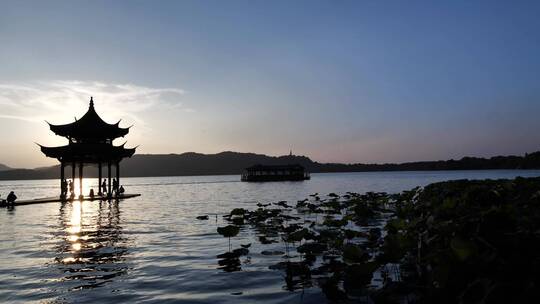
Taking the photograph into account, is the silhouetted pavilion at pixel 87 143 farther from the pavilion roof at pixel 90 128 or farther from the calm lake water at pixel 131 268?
the calm lake water at pixel 131 268

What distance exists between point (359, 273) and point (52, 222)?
85.1 ft

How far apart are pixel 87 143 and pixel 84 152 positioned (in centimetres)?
139

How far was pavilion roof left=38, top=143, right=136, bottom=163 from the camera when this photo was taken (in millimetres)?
44688

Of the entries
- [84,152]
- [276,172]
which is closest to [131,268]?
[84,152]

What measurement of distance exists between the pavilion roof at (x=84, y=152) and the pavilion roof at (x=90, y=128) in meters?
1.10

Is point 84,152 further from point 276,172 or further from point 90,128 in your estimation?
point 276,172

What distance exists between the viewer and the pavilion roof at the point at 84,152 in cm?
4469

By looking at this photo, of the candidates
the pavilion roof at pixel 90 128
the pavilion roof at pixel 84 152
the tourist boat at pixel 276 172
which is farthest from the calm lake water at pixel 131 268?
the tourist boat at pixel 276 172

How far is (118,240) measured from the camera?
19656mm

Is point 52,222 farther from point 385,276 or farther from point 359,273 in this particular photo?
point 359,273

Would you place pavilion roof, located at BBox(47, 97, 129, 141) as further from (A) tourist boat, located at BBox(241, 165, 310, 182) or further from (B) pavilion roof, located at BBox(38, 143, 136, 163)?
(A) tourist boat, located at BBox(241, 165, 310, 182)

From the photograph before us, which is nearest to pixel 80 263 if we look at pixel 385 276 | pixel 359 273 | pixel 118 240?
pixel 118 240

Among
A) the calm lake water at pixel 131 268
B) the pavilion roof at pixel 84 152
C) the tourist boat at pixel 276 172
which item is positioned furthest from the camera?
the tourist boat at pixel 276 172

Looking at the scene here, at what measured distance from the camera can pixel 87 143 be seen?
45781mm
